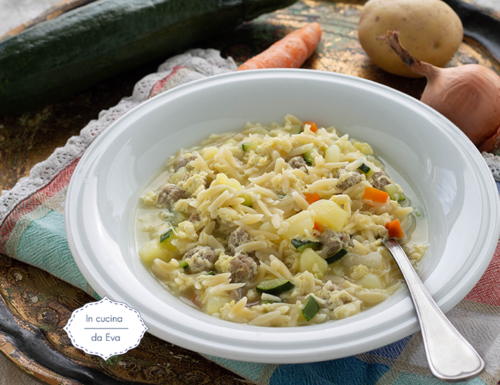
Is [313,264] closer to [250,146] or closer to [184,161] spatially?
[250,146]

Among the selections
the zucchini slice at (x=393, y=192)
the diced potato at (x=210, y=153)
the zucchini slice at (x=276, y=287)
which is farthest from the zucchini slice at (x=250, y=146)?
the zucchini slice at (x=276, y=287)

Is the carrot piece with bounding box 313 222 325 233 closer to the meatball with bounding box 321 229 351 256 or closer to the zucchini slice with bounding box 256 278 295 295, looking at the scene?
the meatball with bounding box 321 229 351 256

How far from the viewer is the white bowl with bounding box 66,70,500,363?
256 cm

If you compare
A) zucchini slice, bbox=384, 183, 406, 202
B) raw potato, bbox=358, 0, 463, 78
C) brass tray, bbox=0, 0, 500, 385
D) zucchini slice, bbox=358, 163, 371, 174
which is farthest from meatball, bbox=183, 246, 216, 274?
raw potato, bbox=358, 0, 463, 78

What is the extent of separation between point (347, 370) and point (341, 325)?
0.48m

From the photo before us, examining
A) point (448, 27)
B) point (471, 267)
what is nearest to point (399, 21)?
point (448, 27)

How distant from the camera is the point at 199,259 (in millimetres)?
3174

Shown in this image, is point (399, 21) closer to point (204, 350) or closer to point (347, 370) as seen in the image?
point (347, 370)

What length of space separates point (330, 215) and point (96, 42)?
370cm

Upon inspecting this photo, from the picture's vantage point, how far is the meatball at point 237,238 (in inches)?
130

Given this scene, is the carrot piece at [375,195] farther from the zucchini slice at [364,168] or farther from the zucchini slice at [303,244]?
the zucchini slice at [303,244]

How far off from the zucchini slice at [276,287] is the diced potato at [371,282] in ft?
1.64

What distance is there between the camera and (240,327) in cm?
276

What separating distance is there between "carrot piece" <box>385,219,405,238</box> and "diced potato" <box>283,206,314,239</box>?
0.61 metres
